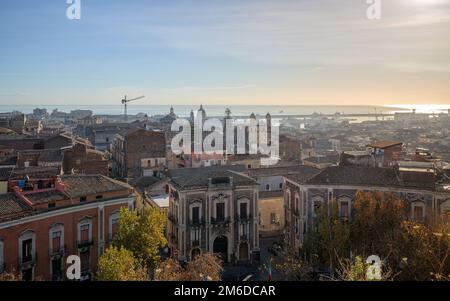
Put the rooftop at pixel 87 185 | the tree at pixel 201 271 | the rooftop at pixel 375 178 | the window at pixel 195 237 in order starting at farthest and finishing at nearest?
1. the window at pixel 195 237
2. the rooftop at pixel 375 178
3. the rooftop at pixel 87 185
4. the tree at pixel 201 271

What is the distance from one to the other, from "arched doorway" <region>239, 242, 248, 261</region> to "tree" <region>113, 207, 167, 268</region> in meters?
6.20

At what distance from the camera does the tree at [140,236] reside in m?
13.9

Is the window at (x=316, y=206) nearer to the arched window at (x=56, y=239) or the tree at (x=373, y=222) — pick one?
the tree at (x=373, y=222)

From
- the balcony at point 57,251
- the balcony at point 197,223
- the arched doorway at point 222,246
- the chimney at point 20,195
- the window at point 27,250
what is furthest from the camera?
the arched doorway at point 222,246

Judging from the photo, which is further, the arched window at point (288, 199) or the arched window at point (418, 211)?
the arched window at point (288, 199)

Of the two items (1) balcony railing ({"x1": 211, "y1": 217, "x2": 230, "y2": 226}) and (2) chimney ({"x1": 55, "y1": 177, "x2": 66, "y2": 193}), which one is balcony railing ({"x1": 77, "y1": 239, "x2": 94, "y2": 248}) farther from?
(1) balcony railing ({"x1": 211, "y1": 217, "x2": 230, "y2": 226})

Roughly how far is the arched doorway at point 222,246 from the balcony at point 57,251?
7169 mm

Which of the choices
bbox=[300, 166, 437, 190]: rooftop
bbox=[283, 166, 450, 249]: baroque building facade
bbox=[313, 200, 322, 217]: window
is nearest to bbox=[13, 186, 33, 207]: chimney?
bbox=[283, 166, 450, 249]: baroque building facade

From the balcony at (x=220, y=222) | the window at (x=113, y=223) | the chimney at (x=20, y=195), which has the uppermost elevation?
the chimney at (x=20, y=195)

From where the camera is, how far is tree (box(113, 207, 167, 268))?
45.5 feet

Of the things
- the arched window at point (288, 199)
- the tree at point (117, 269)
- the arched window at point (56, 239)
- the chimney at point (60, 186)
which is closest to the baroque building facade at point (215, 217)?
the arched window at point (288, 199)

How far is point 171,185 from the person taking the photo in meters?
19.7
